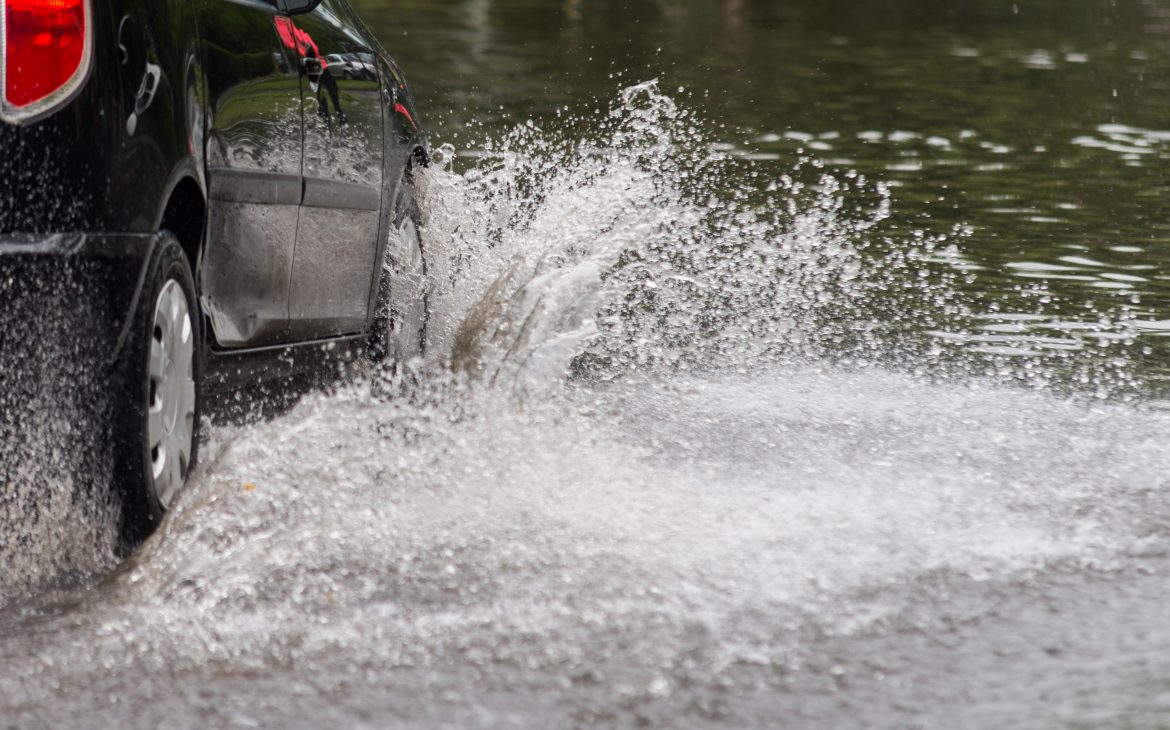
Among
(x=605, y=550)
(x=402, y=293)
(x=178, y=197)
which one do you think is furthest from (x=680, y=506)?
(x=402, y=293)

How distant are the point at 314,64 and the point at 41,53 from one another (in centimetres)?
152

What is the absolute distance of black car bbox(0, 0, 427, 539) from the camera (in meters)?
3.84

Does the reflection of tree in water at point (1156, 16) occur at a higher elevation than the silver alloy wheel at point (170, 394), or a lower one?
lower

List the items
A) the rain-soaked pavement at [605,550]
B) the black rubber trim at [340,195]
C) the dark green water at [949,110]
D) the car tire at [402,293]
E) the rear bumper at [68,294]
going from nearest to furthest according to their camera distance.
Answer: the rain-soaked pavement at [605,550] < the rear bumper at [68,294] < the black rubber trim at [340,195] < the car tire at [402,293] < the dark green water at [949,110]

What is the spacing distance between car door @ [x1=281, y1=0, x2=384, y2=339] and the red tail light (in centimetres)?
132

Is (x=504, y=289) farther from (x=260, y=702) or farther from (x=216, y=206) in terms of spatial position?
(x=260, y=702)

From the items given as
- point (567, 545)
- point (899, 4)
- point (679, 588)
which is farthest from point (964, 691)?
point (899, 4)

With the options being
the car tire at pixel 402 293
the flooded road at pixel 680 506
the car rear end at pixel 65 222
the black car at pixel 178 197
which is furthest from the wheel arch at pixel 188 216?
the car tire at pixel 402 293

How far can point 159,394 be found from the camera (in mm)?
4219

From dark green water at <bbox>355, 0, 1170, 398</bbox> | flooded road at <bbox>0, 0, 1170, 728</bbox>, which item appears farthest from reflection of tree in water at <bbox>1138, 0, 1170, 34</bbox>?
flooded road at <bbox>0, 0, 1170, 728</bbox>

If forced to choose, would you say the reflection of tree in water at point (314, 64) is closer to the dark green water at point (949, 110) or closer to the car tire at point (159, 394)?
the car tire at point (159, 394)

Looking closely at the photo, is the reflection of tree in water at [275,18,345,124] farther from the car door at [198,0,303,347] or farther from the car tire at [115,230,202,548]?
the car tire at [115,230,202,548]

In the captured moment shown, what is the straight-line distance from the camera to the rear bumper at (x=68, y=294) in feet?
12.5

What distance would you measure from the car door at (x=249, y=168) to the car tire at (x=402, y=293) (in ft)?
3.54
